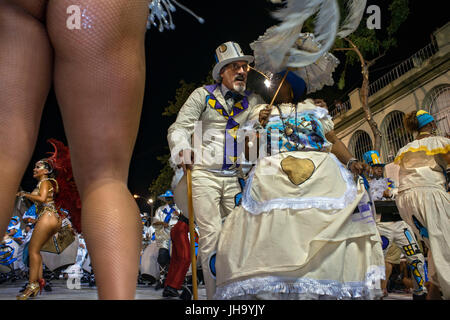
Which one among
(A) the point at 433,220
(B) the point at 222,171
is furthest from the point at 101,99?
(A) the point at 433,220

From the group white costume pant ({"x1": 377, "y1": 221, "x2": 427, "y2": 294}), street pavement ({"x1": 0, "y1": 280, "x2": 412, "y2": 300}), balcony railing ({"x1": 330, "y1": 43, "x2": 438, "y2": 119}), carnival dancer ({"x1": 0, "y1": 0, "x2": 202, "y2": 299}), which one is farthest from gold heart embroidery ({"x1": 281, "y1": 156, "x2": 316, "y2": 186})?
balcony railing ({"x1": 330, "y1": 43, "x2": 438, "y2": 119})

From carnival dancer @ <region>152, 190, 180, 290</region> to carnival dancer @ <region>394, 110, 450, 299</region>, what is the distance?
175 inches

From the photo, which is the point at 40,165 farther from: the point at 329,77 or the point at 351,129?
the point at 351,129

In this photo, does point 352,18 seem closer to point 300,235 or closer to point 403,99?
point 300,235

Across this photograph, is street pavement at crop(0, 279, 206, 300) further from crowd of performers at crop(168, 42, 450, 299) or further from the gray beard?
the gray beard

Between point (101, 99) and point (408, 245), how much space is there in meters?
5.25

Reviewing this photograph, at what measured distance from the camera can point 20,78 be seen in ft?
4.03

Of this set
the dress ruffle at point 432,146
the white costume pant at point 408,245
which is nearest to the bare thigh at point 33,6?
the dress ruffle at point 432,146

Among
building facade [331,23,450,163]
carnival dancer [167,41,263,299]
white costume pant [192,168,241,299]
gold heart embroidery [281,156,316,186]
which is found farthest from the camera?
→ building facade [331,23,450,163]

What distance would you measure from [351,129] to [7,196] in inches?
785

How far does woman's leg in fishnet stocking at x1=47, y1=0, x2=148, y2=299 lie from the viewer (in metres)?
1.14

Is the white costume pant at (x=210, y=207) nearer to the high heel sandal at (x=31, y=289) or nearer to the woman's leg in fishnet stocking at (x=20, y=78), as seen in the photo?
the woman's leg in fishnet stocking at (x=20, y=78)

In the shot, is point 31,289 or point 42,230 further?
point 42,230

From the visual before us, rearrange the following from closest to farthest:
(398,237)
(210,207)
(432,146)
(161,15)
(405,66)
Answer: (161,15), (210,207), (432,146), (398,237), (405,66)
